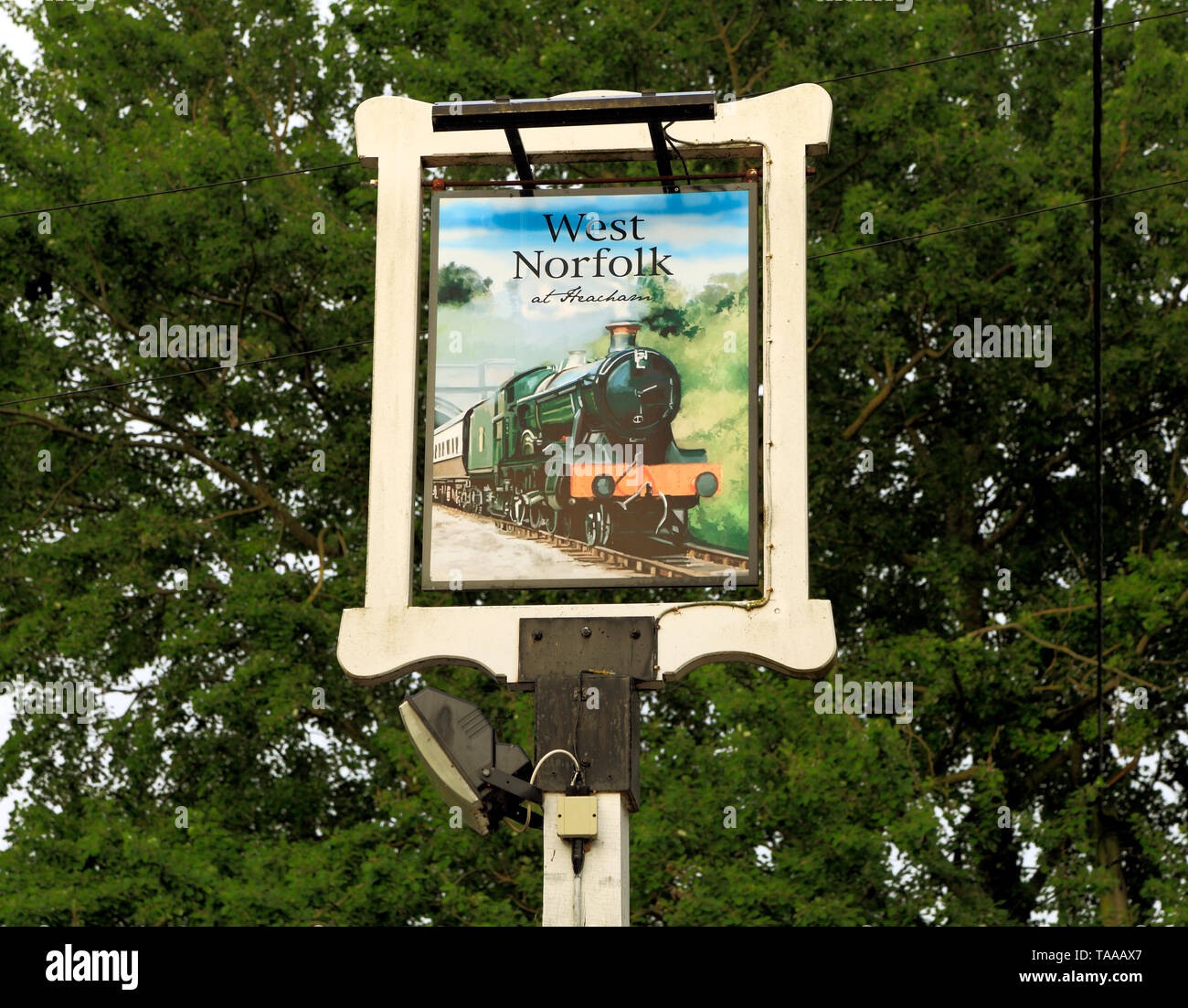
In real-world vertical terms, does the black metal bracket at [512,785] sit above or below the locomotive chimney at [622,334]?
below

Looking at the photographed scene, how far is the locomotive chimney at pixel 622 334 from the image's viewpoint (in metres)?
10.0

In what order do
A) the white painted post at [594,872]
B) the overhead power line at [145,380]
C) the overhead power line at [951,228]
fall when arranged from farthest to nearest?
the overhead power line at [145,380], the overhead power line at [951,228], the white painted post at [594,872]

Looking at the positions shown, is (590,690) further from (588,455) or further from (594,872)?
(588,455)

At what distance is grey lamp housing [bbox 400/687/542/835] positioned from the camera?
9070mm

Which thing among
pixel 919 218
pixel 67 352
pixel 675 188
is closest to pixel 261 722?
pixel 67 352

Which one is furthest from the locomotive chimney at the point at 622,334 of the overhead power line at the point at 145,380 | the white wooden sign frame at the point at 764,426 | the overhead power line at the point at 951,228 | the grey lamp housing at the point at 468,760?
the overhead power line at the point at 145,380

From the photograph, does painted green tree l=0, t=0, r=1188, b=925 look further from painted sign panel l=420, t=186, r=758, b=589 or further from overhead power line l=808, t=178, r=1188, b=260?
painted sign panel l=420, t=186, r=758, b=589

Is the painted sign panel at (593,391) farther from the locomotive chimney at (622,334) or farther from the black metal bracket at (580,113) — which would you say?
the black metal bracket at (580,113)

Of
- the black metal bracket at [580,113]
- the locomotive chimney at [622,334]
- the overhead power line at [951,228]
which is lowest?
the locomotive chimney at [622,334]

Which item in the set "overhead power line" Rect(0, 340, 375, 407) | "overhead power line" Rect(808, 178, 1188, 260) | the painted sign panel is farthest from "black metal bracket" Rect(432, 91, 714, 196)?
"overhead power line" Rect(0, 340, 375, 407)

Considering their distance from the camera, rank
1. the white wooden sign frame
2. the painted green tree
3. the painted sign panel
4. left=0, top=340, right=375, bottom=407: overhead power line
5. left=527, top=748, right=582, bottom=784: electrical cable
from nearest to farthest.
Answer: left=527, top=748, right=582, bottom=784: electrical cable → the white wooden sign frame → the painted sign panel → the painted green tree → left=0, top=340, right=375, bottom=407: overhead power line

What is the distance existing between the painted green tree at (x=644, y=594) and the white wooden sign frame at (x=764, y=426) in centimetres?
766

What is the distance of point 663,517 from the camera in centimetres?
974

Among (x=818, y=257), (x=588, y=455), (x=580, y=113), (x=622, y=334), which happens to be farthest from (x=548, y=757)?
(x=818, y=257)
